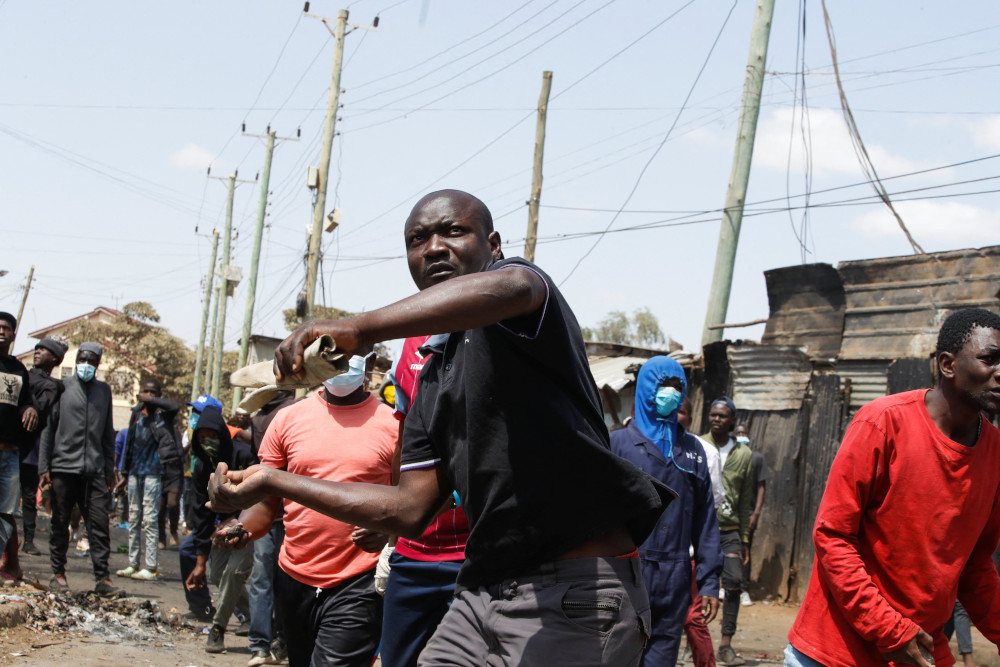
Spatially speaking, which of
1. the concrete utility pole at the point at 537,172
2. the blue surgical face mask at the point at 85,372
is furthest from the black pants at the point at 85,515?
the concrete utility pole at the point at 537,172

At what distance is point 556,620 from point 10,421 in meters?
6.82

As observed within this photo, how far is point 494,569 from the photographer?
8.29 feet

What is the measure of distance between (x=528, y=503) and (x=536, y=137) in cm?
1747

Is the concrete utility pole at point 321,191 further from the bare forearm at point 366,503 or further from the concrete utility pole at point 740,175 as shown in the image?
the bare forearm at point 366,503

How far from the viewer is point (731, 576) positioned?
8.47 meters

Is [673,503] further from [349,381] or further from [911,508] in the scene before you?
[911,508]

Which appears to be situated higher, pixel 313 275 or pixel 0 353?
pixel 313 275

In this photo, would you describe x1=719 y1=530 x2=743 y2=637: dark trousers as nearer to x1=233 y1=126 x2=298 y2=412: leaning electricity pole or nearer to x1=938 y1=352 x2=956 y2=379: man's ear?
x1=938 y1=352 x2=956 y2=379: man's ear

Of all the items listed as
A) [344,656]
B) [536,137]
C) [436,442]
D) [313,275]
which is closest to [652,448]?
[344,656]

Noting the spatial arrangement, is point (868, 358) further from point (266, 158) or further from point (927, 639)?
point (266, 158)

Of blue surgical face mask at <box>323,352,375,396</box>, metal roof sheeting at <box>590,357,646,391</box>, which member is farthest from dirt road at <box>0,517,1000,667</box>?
metal roof sheeting at <box>590,357,646,391</box>

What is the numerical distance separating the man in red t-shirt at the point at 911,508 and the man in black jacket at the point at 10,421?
6.58 metres

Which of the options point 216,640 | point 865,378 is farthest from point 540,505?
point 865,378

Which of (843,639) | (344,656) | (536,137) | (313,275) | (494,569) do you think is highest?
(536,137)
